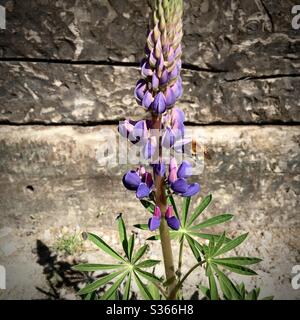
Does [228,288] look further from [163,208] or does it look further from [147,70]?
[147,70]

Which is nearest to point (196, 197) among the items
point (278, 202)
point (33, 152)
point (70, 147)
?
point (278, 202)

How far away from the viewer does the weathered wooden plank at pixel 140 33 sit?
7.78 ft

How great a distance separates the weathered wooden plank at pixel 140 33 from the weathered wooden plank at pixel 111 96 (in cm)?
8

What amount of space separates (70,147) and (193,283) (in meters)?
1.19

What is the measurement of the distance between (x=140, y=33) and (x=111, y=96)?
434mm

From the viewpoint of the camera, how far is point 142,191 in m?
1.53

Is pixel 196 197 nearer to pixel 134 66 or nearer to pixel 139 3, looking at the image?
pixel 134 66

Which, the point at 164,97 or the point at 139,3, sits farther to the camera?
the point at 139,3

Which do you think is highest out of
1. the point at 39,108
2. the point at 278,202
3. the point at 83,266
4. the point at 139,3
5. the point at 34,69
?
the point at 139,3

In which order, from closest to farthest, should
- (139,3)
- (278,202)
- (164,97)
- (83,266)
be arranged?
1. (164,97)
2. (83,266)
3. (139,3)
4. (278,202)

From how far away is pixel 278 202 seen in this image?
2.73 metres

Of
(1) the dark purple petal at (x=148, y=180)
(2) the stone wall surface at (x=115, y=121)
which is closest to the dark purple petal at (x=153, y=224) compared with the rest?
(1) the dark purple petal at (x=148, y=180)

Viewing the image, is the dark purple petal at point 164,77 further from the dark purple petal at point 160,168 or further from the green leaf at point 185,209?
the green leaf at point 185,209

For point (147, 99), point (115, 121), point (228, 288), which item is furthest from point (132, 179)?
point (115, 121)
